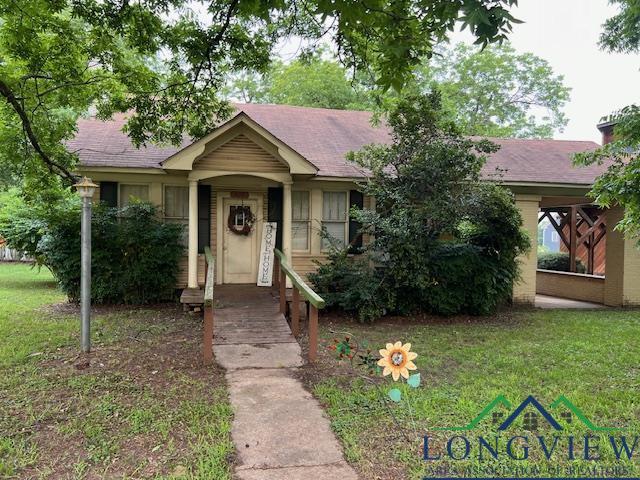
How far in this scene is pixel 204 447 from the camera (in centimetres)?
358

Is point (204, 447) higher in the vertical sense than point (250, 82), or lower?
lower

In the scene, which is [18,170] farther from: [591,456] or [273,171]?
[591,456]

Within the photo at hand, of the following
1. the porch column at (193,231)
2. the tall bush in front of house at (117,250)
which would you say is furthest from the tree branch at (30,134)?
the porch column at (193,231)

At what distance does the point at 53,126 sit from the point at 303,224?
524 cm

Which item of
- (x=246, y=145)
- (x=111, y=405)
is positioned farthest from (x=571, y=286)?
(x=111, y=405)

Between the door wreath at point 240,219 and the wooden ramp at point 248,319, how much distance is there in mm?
1359

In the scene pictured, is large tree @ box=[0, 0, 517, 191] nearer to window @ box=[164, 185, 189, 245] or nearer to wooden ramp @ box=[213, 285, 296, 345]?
window @ box=[164, 185, 189, 245]

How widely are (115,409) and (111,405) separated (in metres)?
0.11

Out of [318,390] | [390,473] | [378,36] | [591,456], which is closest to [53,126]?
[378,36]

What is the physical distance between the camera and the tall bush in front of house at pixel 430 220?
8.25 metres

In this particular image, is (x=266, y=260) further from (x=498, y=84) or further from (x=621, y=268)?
(x=498, y=84)

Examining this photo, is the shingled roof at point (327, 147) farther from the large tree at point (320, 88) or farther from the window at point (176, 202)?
the large tree at point (320, 88)

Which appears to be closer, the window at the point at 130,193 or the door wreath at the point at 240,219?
the window at the point at 130,193

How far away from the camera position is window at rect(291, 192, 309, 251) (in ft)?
33.6
